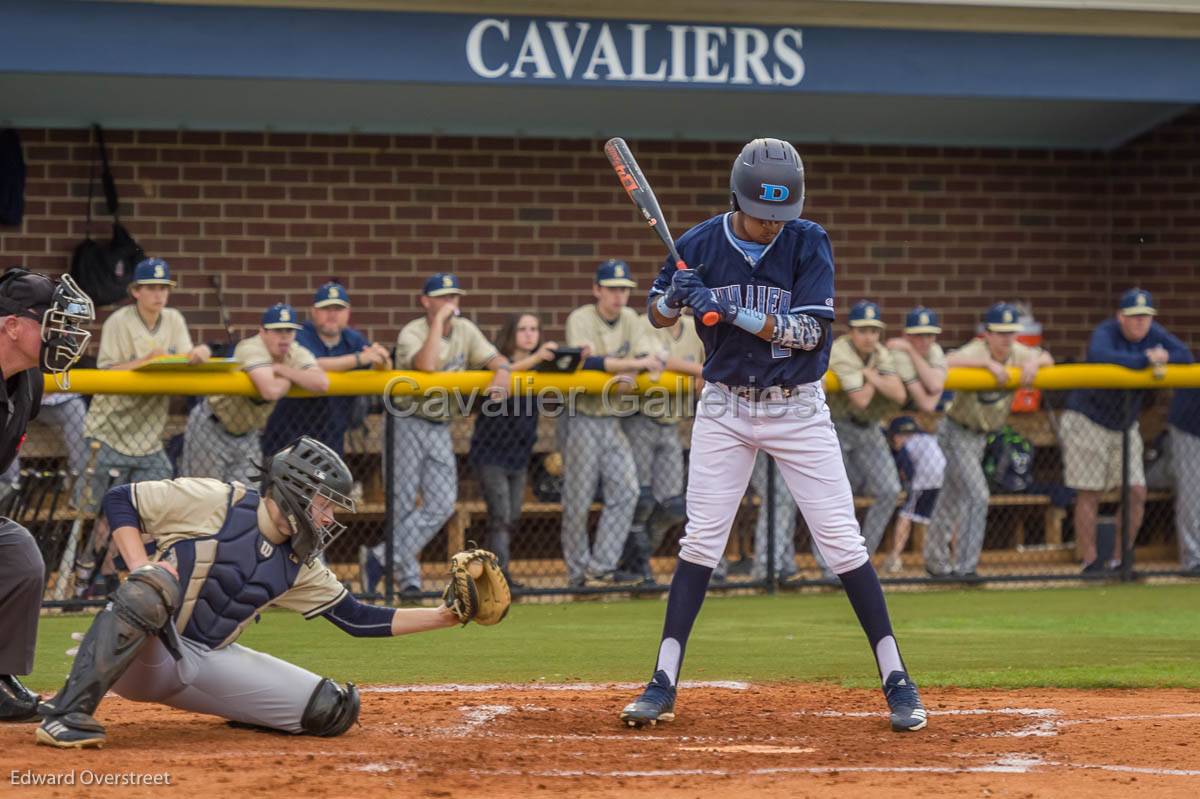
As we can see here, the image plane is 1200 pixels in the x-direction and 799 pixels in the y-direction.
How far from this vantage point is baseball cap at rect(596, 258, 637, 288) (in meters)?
10.1

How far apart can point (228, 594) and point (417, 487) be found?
4.60 metres

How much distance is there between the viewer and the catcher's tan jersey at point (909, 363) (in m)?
10.0

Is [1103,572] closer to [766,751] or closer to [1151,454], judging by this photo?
[1151,454]

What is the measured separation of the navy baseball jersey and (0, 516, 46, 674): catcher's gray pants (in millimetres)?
2339

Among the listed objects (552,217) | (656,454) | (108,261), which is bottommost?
(656,454)

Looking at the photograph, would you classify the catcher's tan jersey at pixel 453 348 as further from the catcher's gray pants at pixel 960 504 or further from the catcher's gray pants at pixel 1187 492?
the catcher's gray pants at pixel 1187 492

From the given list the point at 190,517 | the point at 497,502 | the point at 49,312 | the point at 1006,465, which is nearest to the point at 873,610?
the point at 190,517

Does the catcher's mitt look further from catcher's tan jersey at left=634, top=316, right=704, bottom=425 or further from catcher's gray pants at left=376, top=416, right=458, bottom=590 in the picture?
catcher's tan jersey at left=634, top=316, right=704, bottom=425

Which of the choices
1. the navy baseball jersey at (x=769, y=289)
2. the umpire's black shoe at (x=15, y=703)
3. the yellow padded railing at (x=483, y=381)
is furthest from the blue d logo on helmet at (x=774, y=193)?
the yellow padded railing at (x=483, y=381)

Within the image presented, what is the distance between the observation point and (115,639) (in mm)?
4605

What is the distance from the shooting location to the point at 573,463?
31.7 feet

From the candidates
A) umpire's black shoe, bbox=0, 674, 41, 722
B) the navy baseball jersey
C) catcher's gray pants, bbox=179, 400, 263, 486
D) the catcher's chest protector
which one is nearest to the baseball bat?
the navy baseball jersey

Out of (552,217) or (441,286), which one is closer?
(441,286)

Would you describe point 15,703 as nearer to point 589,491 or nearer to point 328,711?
point 328,711
